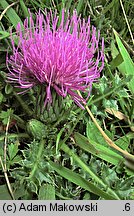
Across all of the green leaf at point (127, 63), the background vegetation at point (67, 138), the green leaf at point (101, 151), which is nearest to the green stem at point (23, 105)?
the background vegetation at point (67, 138)

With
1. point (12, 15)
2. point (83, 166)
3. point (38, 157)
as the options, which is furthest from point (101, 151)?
point (12, 15)

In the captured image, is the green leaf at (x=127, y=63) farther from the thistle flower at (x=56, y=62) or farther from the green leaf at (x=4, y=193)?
the green leaf at (x=4, y=193)

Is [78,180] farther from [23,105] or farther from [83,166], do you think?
[23,105]

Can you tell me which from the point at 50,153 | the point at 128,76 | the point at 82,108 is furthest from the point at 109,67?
the point at 50,153

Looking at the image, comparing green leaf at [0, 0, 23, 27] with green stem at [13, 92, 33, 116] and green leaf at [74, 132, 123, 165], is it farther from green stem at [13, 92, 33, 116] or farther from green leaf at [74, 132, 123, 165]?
green leaf at [74, 132, 123, 165]

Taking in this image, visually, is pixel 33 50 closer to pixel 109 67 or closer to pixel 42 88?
pixel 42 88
